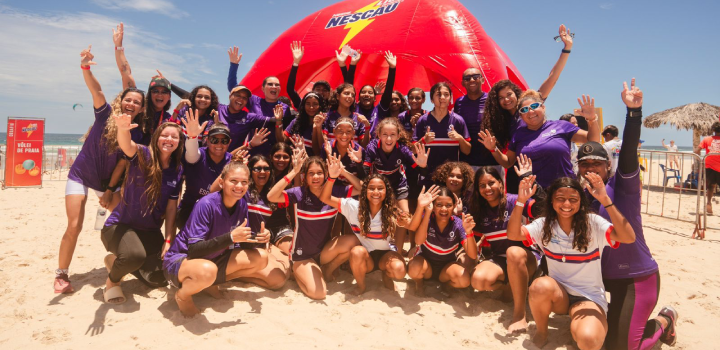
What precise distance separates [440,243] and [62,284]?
3.63 m

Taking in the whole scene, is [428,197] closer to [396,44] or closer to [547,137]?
[547,137]

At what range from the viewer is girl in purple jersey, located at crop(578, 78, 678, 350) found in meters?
2.77

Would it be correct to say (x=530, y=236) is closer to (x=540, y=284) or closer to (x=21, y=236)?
(x=540, y=284)

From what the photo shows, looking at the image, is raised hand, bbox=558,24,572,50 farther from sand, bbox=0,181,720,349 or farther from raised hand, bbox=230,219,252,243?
raised hand, bbox=230,219,252,243

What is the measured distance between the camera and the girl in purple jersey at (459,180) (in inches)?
156

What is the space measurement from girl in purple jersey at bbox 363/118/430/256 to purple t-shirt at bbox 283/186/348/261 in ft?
2.52

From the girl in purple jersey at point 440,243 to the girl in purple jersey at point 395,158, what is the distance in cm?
50

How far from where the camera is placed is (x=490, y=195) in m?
3.60

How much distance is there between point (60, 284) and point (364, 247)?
9.56 ft

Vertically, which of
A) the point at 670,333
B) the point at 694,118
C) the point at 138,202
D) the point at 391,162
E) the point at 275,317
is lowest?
the point at 275,317

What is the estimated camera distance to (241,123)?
5113mm

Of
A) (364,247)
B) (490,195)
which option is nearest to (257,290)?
(364,247)

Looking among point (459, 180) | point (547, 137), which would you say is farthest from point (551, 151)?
point (459, 180)

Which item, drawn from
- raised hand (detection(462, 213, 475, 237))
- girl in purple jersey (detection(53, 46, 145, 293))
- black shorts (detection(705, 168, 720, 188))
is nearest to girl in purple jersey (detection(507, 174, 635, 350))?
raised hand (detection(462, 213, 475, 237))
